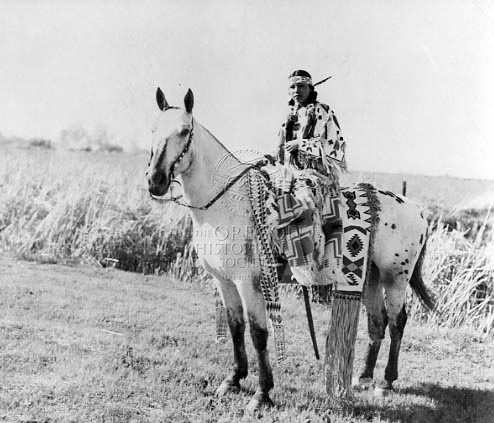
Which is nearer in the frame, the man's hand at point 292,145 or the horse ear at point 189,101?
the horse ear at point 189,101

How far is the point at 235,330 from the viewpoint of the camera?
381 centimetres

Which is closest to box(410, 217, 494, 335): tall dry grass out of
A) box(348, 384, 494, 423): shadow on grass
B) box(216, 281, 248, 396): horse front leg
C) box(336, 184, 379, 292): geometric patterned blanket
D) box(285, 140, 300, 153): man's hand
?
box(348, 384, 494, 423): shadow on grass

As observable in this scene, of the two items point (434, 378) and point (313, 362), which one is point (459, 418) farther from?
point (313, 362)

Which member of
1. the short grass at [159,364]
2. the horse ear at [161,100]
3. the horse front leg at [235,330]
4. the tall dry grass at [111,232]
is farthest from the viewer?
the tall dry grass at [111,232]

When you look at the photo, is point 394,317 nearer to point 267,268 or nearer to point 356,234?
point 356,234

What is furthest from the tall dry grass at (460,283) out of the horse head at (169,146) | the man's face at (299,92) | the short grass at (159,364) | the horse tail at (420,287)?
the horse head at (169,146)

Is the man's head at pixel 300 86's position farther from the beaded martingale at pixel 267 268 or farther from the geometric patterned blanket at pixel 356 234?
the geometric patterned blanket at pixel 356 234

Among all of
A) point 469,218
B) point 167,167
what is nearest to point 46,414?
point 167,167

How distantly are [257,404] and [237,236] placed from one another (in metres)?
1.21

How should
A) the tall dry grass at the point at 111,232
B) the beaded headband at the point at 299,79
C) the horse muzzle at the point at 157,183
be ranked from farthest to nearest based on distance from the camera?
the tall dry grass at the point at 111,232 < the beaded headband at the point at 299,79 < the horse muzzle at the point at 157,183

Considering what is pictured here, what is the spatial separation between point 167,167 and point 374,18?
2.61 m

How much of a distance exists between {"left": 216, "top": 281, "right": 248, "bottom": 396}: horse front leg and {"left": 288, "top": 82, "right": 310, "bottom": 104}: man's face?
1.45m

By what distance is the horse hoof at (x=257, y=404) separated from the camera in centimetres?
348

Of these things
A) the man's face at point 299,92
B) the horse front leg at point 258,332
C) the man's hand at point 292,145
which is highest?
the man's face at point 299,92
